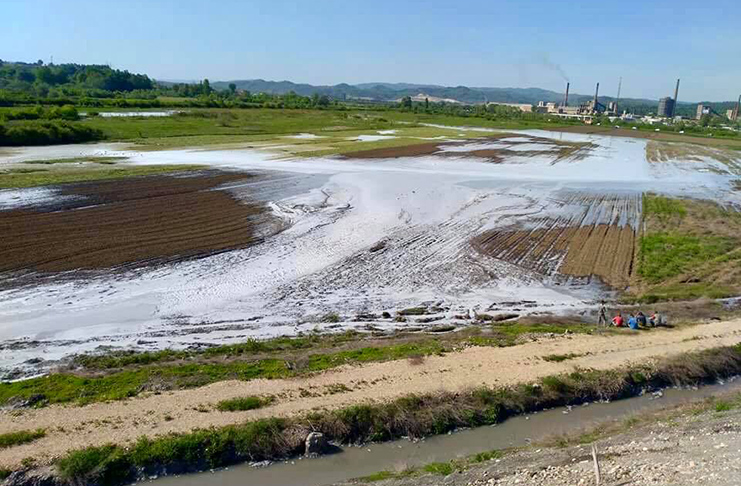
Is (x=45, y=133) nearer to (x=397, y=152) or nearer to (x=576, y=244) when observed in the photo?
(x=397, y=152)

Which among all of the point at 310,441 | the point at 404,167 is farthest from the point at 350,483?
the point at 404,167

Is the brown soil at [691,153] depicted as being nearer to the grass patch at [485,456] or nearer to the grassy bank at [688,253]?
the grassy bank at [688,253]

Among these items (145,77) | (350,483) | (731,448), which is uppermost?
(145,77)

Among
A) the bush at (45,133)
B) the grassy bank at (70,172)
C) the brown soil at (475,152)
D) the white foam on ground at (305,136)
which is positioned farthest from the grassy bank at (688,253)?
the bush at (45,133)

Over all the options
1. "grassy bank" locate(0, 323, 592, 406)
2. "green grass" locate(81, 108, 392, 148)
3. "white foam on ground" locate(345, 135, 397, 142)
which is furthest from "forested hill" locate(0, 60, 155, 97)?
"grassy bank" locate(0, 323, 592, 406)

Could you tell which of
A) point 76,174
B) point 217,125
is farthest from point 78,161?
point 217,125

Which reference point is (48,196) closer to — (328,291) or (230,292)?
(230,292)

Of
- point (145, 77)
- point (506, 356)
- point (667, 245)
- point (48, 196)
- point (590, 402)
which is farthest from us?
point (145, 77)
